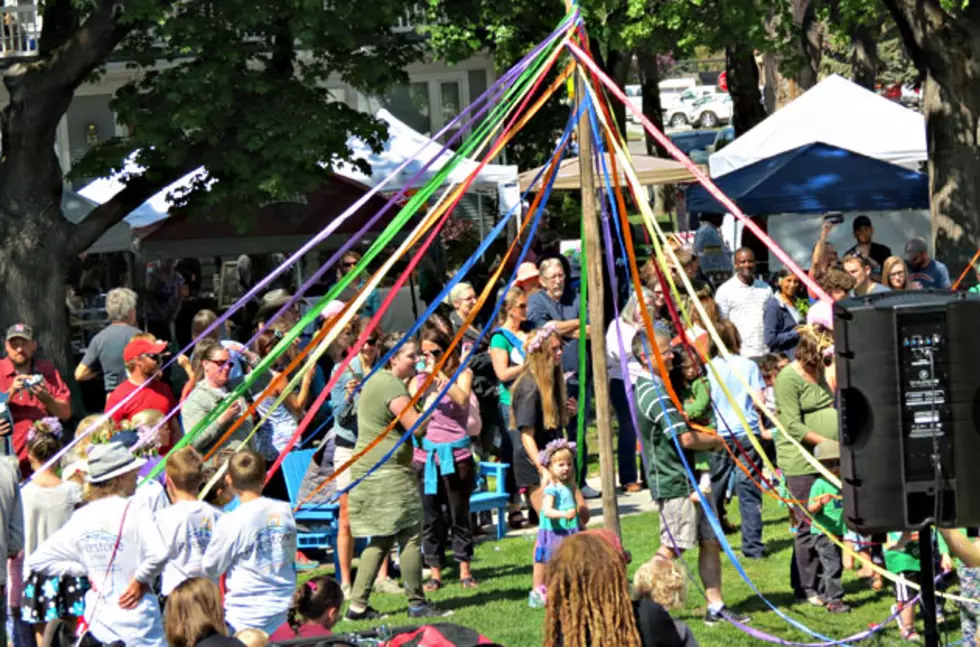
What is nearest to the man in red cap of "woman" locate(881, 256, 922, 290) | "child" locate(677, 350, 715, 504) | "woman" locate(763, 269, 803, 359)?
"child" locate(677, 350, 715, 504)

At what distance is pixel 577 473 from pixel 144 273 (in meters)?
11.3

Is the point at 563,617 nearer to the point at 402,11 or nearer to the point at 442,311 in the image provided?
the point at 442,311

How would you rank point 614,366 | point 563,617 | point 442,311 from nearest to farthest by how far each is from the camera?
point 563,617
point 614,366
point 442,311

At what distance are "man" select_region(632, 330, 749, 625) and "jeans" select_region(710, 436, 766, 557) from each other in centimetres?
120

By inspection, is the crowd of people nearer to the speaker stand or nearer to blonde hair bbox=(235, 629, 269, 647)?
blonde hair bbox=(235, 629, 269, 647)

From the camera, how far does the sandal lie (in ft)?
32.6

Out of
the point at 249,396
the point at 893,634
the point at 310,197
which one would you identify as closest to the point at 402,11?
the point at 310,197

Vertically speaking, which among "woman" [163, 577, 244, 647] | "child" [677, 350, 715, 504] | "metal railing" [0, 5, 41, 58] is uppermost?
"metal railing" [0, 5, 41, 58]

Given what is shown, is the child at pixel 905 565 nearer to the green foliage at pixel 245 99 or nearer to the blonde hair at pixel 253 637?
the blonde hair at pixel 253 637

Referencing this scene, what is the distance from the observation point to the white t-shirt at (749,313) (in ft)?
43.2

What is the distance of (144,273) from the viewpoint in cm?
2022

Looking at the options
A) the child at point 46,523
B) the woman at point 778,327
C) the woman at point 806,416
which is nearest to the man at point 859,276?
the woman at point 778,327

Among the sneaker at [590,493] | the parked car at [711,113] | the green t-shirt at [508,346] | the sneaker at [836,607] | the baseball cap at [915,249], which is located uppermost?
the parked car at [711,113]

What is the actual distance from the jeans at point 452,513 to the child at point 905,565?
9.05 ft
